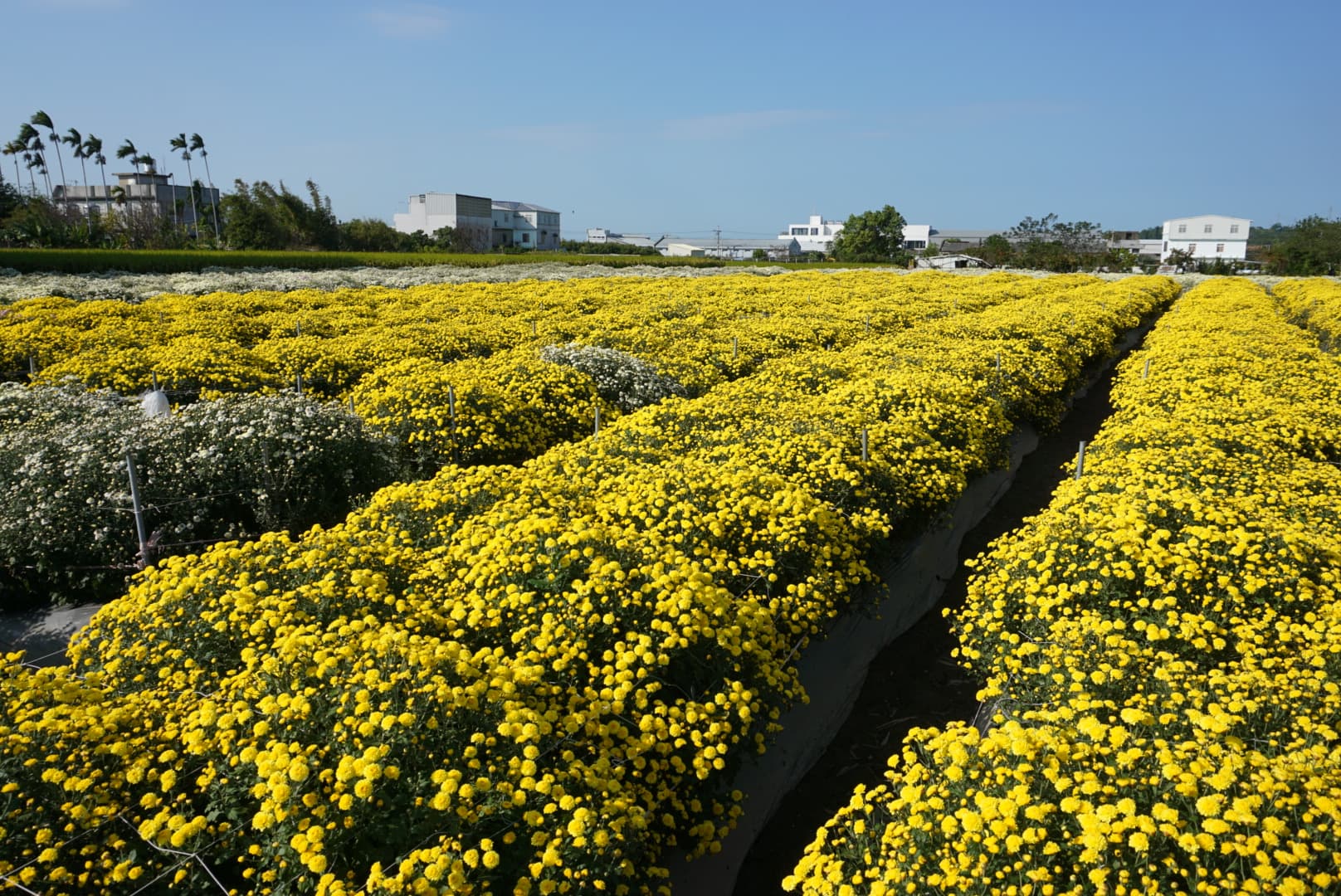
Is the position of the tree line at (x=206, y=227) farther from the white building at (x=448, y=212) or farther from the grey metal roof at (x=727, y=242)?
the grey metal roof at (x=727, y=242)

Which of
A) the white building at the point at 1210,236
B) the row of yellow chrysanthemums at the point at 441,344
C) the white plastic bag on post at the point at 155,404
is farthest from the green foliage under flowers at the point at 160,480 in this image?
the white building at the point at 1210,236

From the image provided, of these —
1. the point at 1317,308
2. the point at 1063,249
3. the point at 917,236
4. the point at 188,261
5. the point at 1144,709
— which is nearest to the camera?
the point at 1144,709

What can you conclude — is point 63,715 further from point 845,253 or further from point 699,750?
point 845,253

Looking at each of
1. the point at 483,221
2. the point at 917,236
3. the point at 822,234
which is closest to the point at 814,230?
the point at 822,234

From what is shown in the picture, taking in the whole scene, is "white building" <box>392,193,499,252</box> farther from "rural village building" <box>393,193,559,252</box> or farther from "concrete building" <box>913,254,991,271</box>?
"concrete building" <box>913,254,991,271</box>

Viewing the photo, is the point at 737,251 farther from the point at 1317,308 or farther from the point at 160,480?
the point at 160,480

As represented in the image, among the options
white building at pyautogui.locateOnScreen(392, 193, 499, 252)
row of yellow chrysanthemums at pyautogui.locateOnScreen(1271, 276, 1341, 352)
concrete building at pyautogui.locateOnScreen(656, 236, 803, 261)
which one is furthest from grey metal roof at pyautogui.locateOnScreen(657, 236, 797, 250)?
row of yellow chrysanthemums at pyautogui.locateOnScreen(1271, 276, 1341, 352)

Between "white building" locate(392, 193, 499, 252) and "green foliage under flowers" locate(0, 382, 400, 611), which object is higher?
"white building" locate(392, 193, 499, 252)

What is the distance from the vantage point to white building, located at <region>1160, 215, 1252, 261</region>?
105438 millimetres

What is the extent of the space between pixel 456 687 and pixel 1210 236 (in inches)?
5311

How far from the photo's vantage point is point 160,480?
7.68 metres

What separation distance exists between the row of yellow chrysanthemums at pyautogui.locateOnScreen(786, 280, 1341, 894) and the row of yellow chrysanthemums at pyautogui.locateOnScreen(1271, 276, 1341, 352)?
50.7 feet

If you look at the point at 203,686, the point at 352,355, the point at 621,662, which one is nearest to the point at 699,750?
the point at 621,662

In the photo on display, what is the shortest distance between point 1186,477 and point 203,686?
739 centimetres
